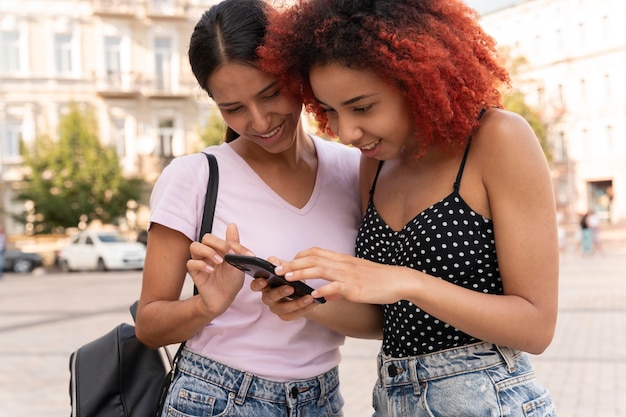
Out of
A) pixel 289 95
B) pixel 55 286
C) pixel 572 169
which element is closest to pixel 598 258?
pixel 55 286

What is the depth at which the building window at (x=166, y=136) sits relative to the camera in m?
30.9

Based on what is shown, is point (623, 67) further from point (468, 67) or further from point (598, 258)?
point (468, 67)

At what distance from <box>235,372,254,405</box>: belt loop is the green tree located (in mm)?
26590

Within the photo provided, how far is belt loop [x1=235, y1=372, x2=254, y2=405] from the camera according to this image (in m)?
1.93

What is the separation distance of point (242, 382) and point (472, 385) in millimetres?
573

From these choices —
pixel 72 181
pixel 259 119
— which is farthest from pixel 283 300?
pixel 72 181

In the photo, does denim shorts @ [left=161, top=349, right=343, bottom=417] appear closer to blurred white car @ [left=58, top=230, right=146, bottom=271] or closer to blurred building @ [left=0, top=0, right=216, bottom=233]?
blurred white car @ [left=58, top=230, right=146, bottom=271]

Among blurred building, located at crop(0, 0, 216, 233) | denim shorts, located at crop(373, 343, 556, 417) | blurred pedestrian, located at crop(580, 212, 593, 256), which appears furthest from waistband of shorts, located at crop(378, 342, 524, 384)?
blurred building, located at crop(0, 0, 216, 233)

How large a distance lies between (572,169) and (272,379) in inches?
1544

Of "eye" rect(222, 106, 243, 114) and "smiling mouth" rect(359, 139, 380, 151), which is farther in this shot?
"eye" rect(222, 106, 243, 114)

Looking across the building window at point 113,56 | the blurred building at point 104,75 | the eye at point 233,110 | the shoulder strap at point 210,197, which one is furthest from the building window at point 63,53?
the shoulder strap at point 210,197

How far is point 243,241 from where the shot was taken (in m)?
2.02

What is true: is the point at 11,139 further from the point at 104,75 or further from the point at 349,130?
the point at 349,130

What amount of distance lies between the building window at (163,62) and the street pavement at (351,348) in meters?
14.9
